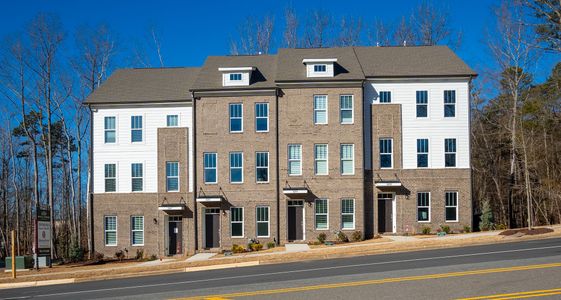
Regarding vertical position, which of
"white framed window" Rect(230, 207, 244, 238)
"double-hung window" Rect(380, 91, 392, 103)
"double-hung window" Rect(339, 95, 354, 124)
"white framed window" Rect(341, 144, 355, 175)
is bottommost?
"white framed window" Rect(230, 207, 244, 238)

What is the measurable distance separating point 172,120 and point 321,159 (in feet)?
30.9

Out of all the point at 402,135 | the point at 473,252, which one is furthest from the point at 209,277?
the point at 402,135

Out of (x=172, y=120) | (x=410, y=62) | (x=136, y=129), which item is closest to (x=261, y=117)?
(x=172, y=120)

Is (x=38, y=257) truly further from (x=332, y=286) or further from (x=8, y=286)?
(x=332, y=286)

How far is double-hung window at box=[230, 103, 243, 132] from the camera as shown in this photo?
35.9m

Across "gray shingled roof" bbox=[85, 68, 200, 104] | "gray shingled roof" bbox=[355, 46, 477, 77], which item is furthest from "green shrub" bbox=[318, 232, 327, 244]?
"gray shingled roof" bbox=[85, 68, 200, 104]

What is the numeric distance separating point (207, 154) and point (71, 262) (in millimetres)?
10898

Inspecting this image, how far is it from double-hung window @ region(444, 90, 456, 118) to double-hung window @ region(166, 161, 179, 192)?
52.5ft

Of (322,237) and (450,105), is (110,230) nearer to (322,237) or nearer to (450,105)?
(322,237)

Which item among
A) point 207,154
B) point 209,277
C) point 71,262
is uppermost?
point 207,154

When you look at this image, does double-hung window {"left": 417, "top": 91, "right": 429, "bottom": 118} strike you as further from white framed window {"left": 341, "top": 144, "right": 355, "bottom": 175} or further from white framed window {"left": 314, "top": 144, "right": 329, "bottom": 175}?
white framed window {"left": 314, "top": 144, "right": 329, "bottom": 175}

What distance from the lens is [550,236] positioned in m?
26.6

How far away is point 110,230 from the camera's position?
37.5 meters

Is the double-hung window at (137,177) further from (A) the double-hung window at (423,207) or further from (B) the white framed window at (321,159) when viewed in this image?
(A) the double-hung window at (423,207)
